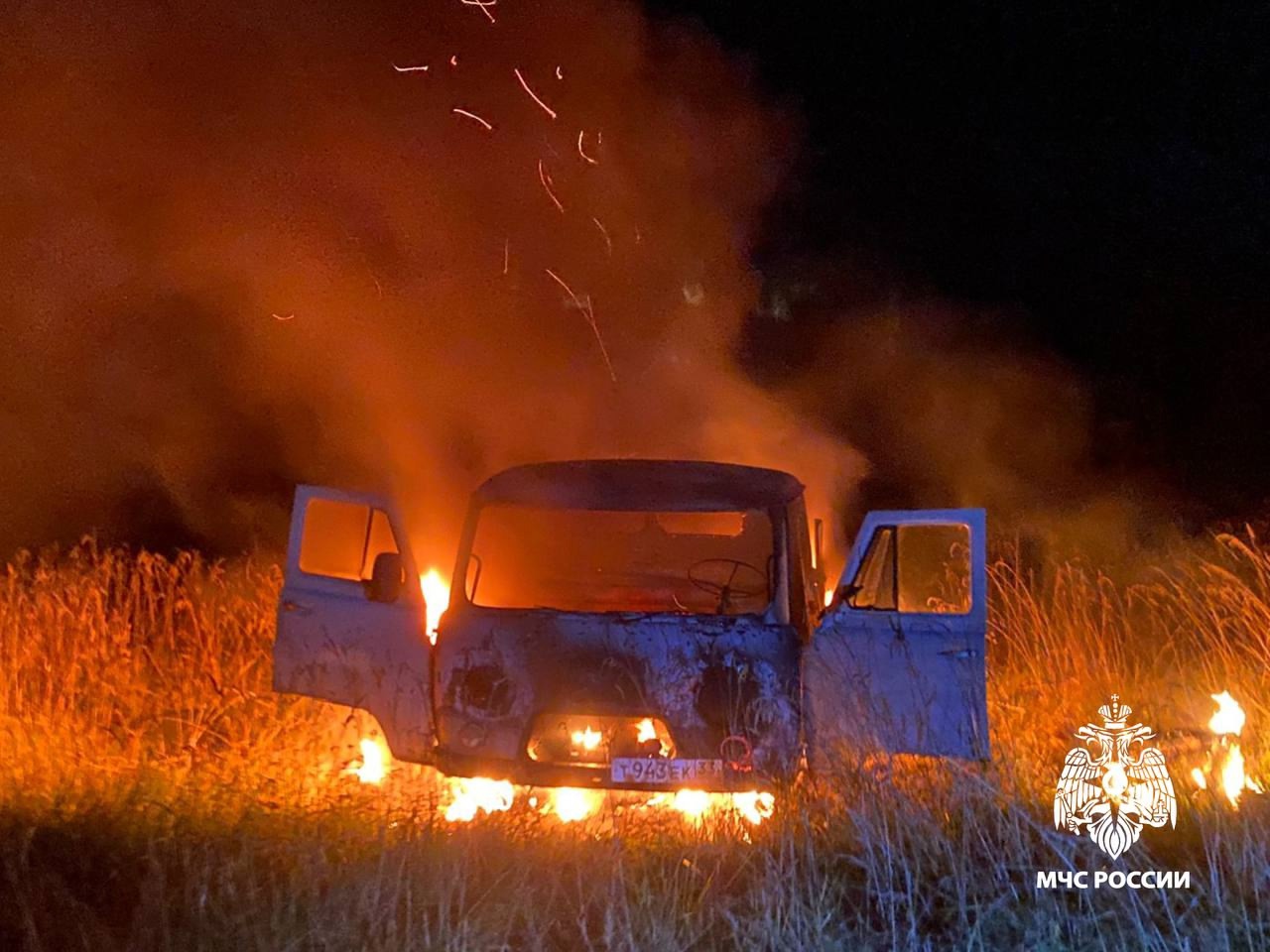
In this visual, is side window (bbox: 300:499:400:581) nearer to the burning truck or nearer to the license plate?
the burning truck

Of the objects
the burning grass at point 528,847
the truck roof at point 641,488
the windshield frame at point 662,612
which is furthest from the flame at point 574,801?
the truck roof at point 641,488

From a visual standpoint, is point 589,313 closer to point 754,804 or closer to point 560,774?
point 560,774

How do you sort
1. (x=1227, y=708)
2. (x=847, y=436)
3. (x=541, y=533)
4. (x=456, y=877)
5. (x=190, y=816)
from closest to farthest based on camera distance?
(x=456, y=877), (x=190, y=816), (x=1227, y=708), (x=541, y=533), (x=847, y=436)

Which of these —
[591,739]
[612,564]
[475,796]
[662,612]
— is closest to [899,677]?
[662,612]

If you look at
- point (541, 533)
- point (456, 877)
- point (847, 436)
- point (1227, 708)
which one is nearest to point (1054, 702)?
point (1227, 708)

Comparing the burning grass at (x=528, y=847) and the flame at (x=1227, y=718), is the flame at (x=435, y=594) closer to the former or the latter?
the burning grass at (x=528, y=847)

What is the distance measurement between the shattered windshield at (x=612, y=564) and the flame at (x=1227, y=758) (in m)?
2.17

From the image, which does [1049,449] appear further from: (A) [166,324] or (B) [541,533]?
(B) [541,533]

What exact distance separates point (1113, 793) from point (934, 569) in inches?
275

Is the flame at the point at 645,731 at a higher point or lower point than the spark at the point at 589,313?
lower

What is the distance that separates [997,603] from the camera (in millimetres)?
11422

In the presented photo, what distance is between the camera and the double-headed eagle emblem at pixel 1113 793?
5.25 metres

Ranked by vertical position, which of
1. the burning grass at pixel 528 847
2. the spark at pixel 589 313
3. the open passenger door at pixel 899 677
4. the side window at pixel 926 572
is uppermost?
the spark at pixel 589 313

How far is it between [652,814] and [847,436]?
15.9m
